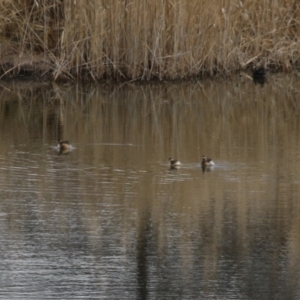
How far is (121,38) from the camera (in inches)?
498

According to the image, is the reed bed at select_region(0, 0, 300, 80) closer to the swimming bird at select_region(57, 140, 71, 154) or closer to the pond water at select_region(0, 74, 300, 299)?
the pond water at select_region(0, 74, 300, 299)

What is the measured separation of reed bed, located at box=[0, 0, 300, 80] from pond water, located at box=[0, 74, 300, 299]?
1541 millimetres

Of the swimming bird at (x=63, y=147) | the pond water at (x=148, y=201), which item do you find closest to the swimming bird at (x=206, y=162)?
the pond water at (x=148, y=201)

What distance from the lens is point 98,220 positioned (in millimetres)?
6230

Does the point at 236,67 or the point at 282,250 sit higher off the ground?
the point at 236,67

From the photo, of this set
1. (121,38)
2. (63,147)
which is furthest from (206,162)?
(121,38)

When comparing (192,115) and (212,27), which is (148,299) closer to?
(192,115)

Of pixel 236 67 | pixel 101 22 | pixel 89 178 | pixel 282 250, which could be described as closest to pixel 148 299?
pixel 282 250

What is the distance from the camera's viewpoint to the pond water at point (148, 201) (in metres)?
5.20

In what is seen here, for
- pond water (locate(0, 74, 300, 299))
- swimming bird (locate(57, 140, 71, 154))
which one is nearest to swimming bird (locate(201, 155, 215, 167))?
pond water (locate(0, 74, 300, 299))

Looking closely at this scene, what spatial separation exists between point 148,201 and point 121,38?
20.2ft

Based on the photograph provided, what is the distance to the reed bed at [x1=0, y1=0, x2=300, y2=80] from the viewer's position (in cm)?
1253

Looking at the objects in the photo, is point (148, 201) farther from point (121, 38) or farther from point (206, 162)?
point (121, 38)

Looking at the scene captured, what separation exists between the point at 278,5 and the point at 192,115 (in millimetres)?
4404
